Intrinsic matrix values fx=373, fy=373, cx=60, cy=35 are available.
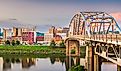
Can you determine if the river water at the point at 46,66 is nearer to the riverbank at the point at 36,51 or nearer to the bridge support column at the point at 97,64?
the bridge support column at the point at 97,64

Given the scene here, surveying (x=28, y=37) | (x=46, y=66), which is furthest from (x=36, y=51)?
(x=28, y=37)

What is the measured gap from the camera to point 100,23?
51.6 meters

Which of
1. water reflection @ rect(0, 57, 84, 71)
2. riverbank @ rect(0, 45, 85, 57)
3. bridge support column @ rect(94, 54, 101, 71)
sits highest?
bridge support column @ rect(94, 54, 101, 71)

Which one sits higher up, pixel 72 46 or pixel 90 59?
pixel 72 46

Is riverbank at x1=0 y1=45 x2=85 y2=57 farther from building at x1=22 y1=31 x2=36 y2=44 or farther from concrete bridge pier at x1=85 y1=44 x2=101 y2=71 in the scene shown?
building at x1=22 y1=31 x2=36 y2=44

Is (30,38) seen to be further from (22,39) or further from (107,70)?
(107,70)

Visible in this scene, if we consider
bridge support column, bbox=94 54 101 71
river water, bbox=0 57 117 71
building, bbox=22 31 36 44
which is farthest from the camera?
building, bbox=22 31 36 44

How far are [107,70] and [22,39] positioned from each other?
12562 cm

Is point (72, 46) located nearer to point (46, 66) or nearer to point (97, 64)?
point (46, 66)

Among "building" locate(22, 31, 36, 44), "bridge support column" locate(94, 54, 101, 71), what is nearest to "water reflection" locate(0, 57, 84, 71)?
"bridge support column" locate(94, 54, 101, 71)

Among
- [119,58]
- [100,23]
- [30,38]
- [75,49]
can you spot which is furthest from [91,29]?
[30,38]

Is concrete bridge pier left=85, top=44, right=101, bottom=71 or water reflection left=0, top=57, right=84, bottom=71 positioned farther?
water reflection left=0, top=57, right=84, bottom=71

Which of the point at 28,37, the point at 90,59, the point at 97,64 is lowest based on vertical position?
the point at 97,64

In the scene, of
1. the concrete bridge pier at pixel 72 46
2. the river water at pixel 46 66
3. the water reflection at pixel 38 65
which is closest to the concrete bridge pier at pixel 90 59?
the river water at pixel 46 66
